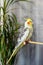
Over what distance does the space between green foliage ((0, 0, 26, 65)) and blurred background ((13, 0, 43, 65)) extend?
179mm

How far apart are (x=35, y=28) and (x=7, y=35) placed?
0.38m

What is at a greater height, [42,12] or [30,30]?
[42,12]

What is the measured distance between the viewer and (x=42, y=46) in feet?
6.98

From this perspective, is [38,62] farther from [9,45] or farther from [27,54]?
[9,45]

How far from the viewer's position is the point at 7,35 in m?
1.99

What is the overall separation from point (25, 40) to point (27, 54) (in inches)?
17.8

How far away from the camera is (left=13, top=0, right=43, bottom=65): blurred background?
6.88 feet

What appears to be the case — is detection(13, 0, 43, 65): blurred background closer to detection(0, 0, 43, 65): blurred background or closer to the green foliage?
detection(0, 0, 43, 65): blurred background

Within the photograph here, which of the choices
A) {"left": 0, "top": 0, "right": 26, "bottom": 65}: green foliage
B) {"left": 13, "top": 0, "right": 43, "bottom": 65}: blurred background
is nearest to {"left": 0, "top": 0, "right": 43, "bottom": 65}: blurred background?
{"left": 13, "top": 0, "right": 43, "bottom": 65}: blurred background

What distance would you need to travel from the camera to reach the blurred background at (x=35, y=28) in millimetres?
2098

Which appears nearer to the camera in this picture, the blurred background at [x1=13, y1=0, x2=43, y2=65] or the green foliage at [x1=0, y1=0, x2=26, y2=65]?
the green foliage at [x1=0, y1=0, x2=26, y2=65]

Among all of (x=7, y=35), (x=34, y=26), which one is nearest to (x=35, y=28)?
(x=34, y=26)

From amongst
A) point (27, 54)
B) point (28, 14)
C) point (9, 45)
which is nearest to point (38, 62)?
point (27, 54)

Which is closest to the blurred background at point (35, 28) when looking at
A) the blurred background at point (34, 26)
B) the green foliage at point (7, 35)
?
the blurred background at point (34, 26)
